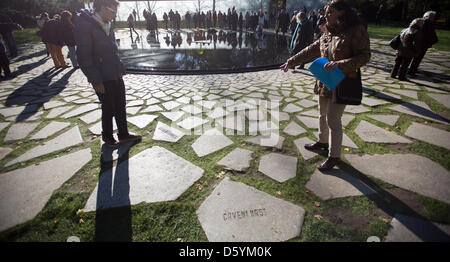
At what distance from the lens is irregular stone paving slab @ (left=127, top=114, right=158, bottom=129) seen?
364cm

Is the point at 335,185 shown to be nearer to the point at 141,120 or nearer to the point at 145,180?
the point at 145,180

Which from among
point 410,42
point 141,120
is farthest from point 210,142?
point 410,42

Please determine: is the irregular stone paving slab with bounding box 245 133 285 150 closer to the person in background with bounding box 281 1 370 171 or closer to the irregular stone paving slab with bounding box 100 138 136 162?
the person in background with bounding box 281 1 370 171

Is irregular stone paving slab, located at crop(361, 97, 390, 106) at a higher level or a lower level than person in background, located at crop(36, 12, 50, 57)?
lower

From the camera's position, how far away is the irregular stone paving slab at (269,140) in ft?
9.93

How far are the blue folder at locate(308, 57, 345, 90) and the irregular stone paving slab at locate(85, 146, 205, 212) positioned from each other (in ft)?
5.70

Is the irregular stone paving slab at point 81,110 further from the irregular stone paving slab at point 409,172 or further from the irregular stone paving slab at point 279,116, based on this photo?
the irregular stone paving slab at point 409,172

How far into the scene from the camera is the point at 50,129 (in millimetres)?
3465

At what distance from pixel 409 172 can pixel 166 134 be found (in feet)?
11.0

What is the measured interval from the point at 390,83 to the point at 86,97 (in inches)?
325

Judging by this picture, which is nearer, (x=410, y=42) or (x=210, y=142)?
Answer: (x=210, y=142)

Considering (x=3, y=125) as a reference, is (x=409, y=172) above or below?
below

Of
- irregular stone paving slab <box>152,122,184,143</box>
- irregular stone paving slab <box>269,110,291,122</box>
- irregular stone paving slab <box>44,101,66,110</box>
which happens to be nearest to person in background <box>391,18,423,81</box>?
irregular stone paving slab <box>269,110,291,122</box>
